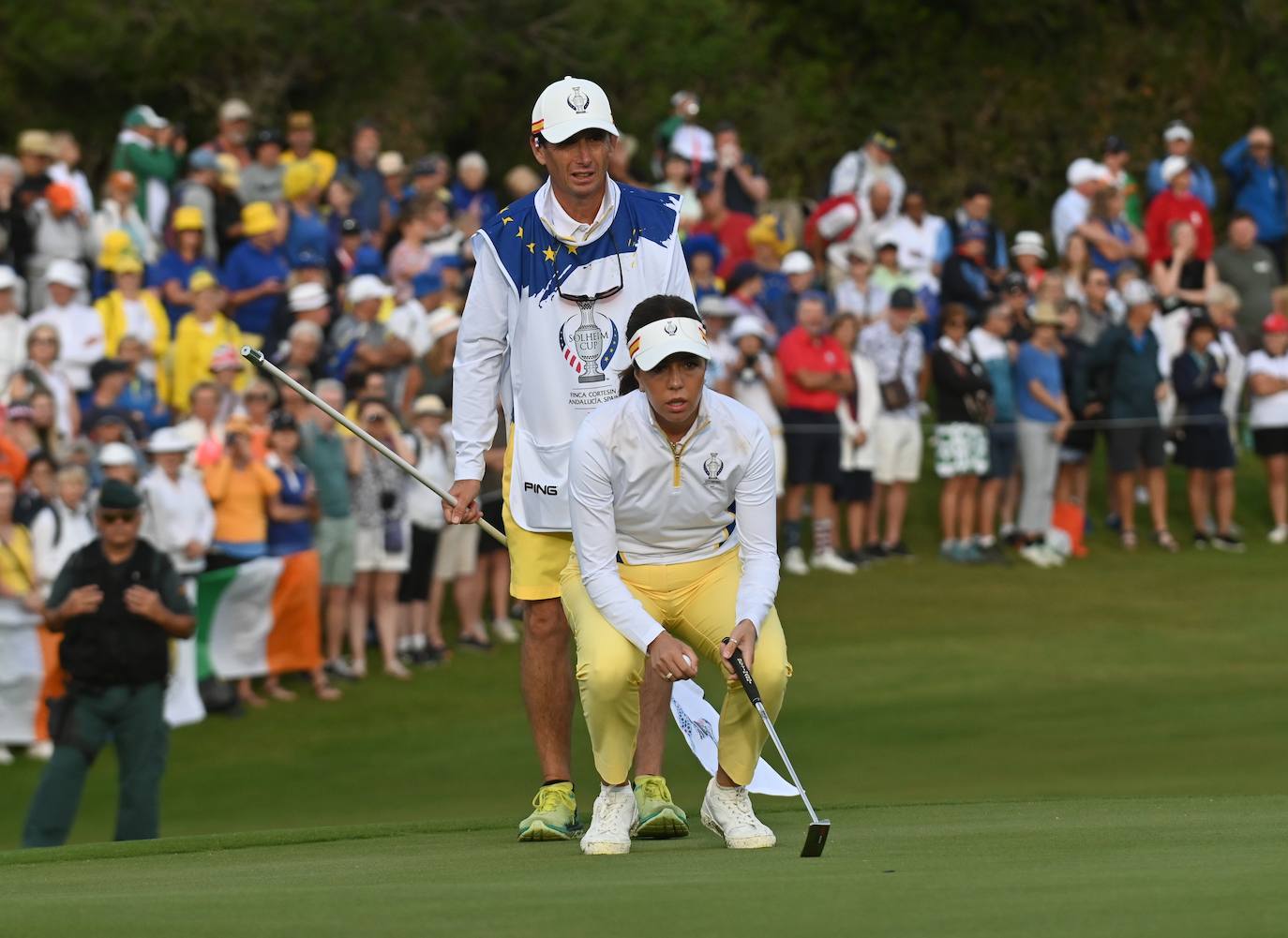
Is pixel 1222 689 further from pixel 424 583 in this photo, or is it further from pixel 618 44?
pixel 618 44

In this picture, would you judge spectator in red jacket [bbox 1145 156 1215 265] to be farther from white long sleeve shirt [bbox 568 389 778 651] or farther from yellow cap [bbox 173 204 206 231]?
white long sleeve shirt [bbox 568 389 778 651]

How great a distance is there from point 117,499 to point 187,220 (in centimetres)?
636

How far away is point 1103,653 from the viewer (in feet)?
54.0

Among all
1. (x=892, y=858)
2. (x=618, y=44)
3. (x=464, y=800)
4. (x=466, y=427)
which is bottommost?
(x=464, y=800)

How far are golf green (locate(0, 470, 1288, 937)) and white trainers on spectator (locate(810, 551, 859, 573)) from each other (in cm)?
19

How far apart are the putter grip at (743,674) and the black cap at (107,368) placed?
8571 mm

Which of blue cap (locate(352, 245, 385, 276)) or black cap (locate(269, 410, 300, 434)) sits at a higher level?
blue cap (locate(352, 245, 385, 276))

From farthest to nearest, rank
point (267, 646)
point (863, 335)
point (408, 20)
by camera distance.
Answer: point (408, 20)
point (863, 335)
point (267, 646)

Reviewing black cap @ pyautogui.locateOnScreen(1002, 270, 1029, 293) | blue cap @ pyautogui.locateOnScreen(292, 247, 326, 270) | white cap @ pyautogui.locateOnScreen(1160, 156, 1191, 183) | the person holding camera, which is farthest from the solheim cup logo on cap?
white cap @ pyautogui.locateOnScreen(1160, 156, 1191, 183)

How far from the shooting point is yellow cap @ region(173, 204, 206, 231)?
17.2 metres

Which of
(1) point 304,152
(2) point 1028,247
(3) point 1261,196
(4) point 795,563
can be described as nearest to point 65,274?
(1) point 304,152

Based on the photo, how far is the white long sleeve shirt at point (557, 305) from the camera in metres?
8.13

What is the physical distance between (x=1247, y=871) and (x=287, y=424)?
9890 millimetres

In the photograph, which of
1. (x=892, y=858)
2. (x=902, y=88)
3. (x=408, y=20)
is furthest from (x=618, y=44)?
(x=892, y=858)
